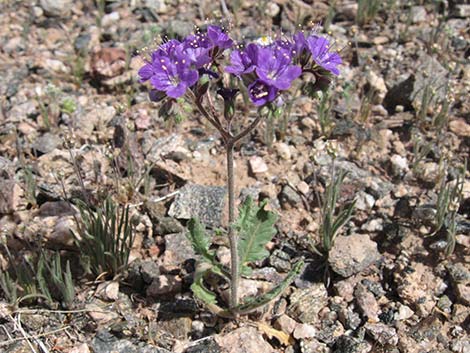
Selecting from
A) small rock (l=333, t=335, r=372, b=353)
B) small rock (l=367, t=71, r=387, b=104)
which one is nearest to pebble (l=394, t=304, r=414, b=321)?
small rock (l=333, t=335, r=372, b=353)

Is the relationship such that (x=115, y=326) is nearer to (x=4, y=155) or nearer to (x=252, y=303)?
(x=252, y=303)

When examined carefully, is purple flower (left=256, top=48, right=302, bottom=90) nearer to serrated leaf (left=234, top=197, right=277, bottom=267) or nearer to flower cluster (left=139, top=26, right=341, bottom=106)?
flower cluster (left=139, top=26, right=341, bottom=106)

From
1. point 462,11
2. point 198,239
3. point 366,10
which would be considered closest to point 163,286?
point 198,239

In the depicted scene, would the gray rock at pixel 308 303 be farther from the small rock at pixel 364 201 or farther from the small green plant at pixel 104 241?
the small green plant at pixel 104 241

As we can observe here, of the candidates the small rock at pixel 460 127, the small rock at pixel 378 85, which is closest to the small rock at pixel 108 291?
the small rock at pixel 378 85

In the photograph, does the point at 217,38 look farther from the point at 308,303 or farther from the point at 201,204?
the point at 308,303

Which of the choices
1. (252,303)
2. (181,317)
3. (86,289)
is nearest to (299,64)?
(252,303)
